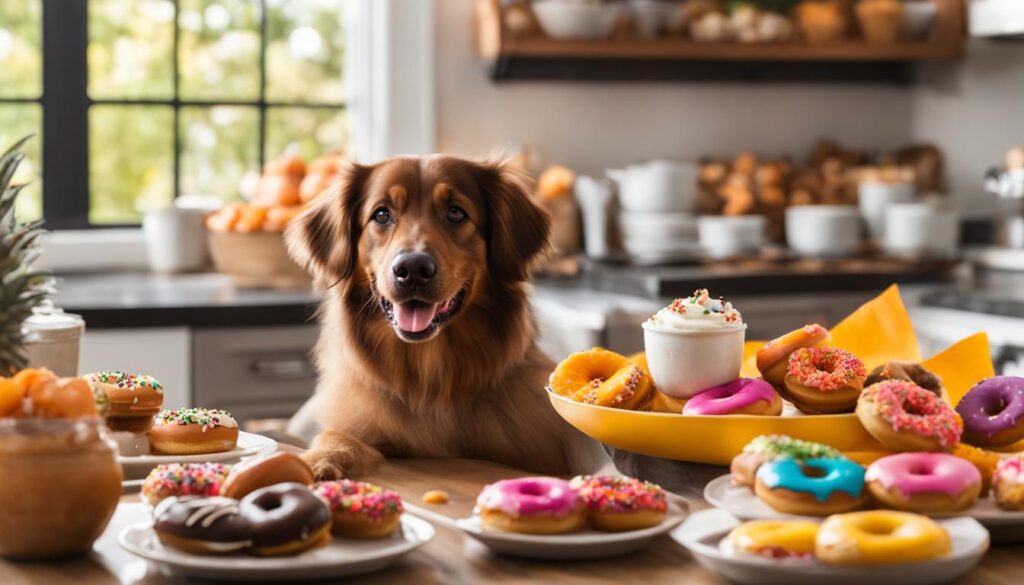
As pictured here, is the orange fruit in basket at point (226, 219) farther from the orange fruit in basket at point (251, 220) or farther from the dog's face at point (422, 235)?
the dog's face at point (422, 235)

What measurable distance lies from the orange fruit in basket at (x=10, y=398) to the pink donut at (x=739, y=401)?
27.0 inches

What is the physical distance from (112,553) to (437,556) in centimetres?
30

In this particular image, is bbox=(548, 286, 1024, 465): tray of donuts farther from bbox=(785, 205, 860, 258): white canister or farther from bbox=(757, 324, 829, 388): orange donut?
bbox=(785, 205, 860, 258): white canister

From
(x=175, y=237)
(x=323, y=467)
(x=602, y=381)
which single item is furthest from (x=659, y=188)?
(x=323, y=467)

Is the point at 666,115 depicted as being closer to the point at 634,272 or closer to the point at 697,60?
the point at 697,60

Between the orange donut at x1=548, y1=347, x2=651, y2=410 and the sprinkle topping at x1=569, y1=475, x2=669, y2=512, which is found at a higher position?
the orange donut at x1=548, y1=347, x2=651, y2=410

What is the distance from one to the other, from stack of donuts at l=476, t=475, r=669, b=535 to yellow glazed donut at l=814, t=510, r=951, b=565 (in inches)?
6.8

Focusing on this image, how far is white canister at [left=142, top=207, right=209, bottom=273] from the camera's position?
398cm

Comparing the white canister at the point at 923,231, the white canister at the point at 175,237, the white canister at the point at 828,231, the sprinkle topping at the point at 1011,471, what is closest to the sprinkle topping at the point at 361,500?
the sprinkle topping at the point at 1011,471

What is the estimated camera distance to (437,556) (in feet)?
3.96

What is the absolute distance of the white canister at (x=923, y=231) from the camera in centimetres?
411

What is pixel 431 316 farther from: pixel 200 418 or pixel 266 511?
pixel 266 511

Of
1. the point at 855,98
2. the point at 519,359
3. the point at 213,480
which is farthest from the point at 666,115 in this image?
the point at 213,480

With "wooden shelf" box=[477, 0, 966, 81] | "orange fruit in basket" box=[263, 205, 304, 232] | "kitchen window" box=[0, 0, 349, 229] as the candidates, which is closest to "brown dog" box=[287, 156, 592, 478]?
"orange fruit in basket" box=[263, 205, 304, 232]
